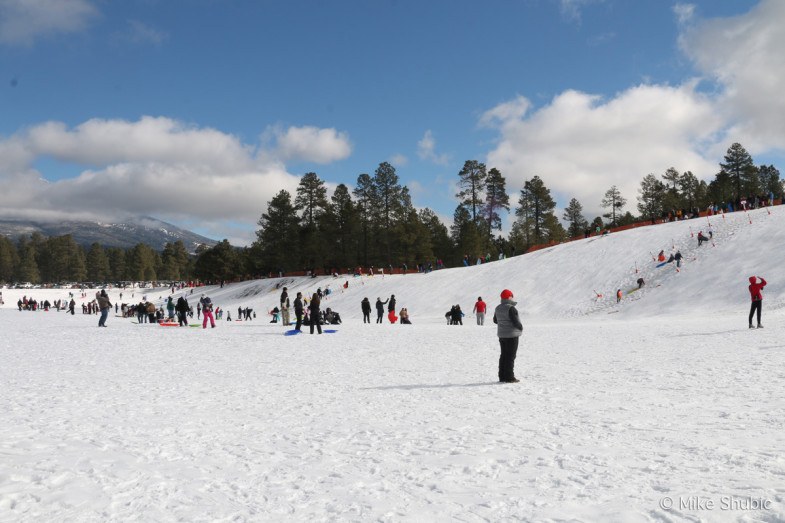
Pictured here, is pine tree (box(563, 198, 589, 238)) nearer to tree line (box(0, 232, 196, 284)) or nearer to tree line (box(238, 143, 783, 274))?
tree line (box(238, 143, 783, 274))

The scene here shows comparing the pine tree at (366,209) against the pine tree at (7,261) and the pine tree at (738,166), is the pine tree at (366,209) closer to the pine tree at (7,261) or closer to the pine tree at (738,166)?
the pine tree at (738,166)

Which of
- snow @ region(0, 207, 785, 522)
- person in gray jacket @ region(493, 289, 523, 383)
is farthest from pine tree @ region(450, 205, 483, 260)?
person in gray jacket @ region(493, 289, 523, 383)

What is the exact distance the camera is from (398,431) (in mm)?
6176

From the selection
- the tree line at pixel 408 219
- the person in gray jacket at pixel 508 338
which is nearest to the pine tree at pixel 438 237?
the tree line at pixel 408 219

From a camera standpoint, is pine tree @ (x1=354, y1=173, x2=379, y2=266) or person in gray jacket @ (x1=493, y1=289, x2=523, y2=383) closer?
person in gray jacket @ (x1=493, y1=289, x2=523, y2=383)

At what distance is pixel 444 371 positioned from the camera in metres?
11.0

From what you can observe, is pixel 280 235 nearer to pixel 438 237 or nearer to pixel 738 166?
pixel 438 237

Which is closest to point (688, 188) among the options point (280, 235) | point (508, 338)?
point (280, 235)

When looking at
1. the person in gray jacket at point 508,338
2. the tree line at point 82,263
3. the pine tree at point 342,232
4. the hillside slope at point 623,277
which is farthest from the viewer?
the tree line at point 82,263

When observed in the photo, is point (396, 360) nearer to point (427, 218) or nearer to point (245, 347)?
point (245, 347)

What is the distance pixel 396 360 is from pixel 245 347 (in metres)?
5.76

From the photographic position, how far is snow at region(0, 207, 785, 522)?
4.05 meters

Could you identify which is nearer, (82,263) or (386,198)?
(386,198)

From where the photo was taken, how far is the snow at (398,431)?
13.3ft
